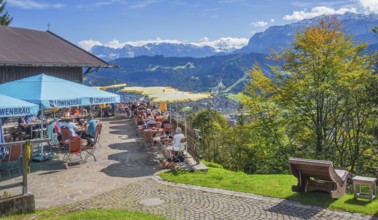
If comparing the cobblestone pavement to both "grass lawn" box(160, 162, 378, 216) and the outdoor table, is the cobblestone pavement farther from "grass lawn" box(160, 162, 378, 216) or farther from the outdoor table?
the outdoor table

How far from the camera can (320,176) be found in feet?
27.2

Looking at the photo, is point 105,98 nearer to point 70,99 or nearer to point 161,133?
point 70,99

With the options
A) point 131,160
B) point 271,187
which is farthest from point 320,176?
point 131,160

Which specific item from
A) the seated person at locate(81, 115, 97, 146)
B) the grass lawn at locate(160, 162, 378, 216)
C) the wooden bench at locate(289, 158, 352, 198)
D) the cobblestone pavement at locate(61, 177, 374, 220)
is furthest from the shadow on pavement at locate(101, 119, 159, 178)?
the wooden bench at locate(289, 158, 352, 198)

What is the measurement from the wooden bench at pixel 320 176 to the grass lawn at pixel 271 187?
0.16 m

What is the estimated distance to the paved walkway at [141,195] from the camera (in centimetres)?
748

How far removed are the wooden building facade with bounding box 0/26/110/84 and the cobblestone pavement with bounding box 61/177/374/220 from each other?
13.2 metres

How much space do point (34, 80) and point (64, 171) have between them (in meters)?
3.82

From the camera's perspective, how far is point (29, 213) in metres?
7.58

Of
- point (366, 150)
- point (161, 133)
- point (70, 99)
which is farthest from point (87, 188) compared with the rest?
point (366, 150)

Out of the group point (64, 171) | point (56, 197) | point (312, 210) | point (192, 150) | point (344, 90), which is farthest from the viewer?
point (344, 90)

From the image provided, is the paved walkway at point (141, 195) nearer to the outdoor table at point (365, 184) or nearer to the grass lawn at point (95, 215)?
the grass lawn at point (95, 215)

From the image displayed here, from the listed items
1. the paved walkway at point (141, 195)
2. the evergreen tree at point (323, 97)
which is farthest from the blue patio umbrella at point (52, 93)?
the evergreen tree at point (323, 97)

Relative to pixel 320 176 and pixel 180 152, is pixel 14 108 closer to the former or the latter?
pixel 180 152
